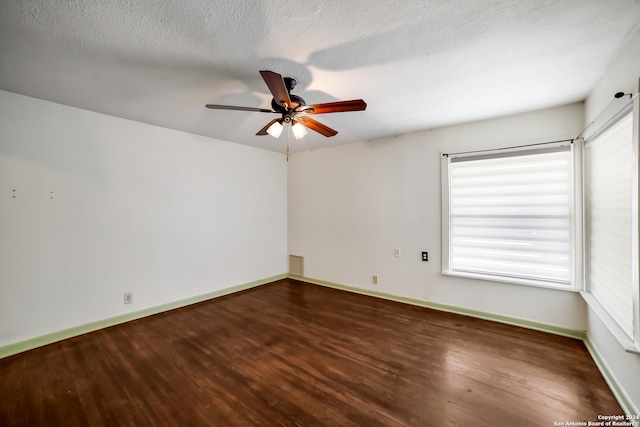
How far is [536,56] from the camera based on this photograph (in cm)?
183

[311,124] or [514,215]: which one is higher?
[311,124]

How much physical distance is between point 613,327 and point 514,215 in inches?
53.4

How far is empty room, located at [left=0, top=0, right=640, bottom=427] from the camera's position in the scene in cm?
161

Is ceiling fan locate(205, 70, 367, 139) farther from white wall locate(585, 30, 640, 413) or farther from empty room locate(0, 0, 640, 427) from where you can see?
white wall locate(585, 30, 640, 413)

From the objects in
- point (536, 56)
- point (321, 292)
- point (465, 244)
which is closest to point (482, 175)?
point (465, 244)

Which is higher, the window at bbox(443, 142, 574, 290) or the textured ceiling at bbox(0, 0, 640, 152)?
the textured ceiling at bbox(0, 0, 640, 152)

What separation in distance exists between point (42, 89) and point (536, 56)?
4.17m

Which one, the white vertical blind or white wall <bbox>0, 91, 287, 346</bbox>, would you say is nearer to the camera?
the white vertical blind

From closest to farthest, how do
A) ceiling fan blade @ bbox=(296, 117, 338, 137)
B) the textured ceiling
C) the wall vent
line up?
the textured ceiling
ceiling fan blade @ bbox=(296, 117, 338, 137)
the wall vent

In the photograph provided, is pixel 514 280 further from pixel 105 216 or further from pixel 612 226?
pixel 105 216

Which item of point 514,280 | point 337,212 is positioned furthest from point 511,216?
point 337,212

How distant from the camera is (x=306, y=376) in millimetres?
2059

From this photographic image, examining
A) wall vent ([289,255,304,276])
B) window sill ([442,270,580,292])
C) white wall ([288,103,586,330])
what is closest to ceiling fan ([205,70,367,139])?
white wall ([288,103,586,330])

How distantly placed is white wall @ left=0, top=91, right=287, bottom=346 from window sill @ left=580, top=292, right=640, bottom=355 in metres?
4.26
